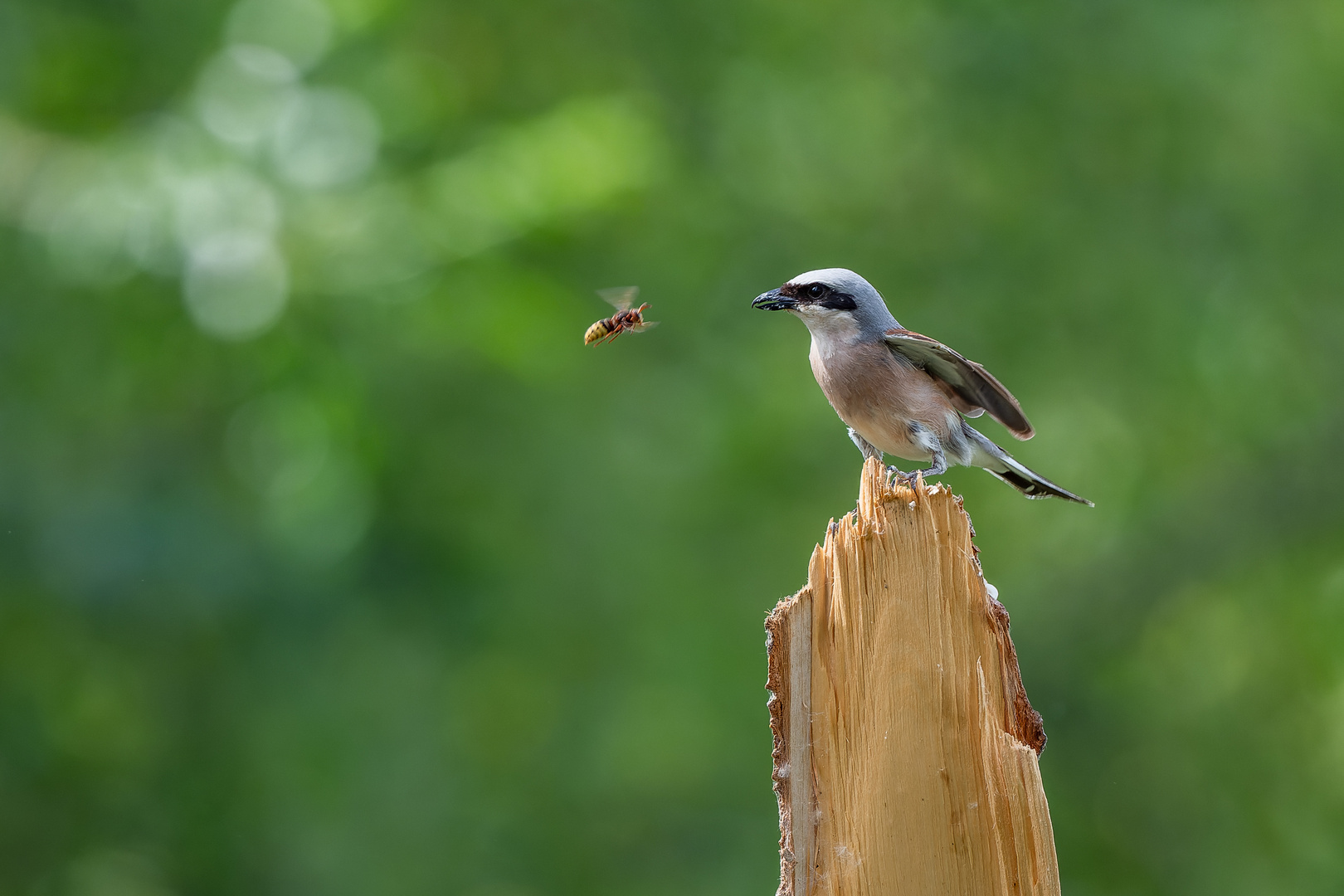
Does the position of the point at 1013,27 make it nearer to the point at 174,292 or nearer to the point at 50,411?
the point at 174,292

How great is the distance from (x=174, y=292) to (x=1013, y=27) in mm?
7723

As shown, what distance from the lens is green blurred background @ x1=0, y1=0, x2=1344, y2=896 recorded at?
899 cm

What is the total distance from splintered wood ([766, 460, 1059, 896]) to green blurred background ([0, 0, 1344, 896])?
17.1ft

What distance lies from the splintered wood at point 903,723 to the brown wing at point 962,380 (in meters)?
1.39

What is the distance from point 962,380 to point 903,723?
2097mm

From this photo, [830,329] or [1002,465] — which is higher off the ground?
[830,329]

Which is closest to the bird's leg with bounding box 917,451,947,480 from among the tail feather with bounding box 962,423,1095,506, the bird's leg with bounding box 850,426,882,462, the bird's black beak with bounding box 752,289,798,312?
the tail feather with bounding box 962,423,1095,506

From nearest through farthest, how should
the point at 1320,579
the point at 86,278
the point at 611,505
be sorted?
the point at 86,278 → the point at 1320,579 → the point at 611,505

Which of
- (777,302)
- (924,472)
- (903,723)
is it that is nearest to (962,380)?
(924,472)

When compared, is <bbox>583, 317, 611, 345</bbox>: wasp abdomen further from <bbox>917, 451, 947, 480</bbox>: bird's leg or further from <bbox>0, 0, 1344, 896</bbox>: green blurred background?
<bbox>0, 0, 1344, 896</bbox>: green blurred background

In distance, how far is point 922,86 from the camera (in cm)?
1206

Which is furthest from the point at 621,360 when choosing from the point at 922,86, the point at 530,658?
the point at 922,86

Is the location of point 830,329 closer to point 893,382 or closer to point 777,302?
→ point 777,302

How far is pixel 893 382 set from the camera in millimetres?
4969
